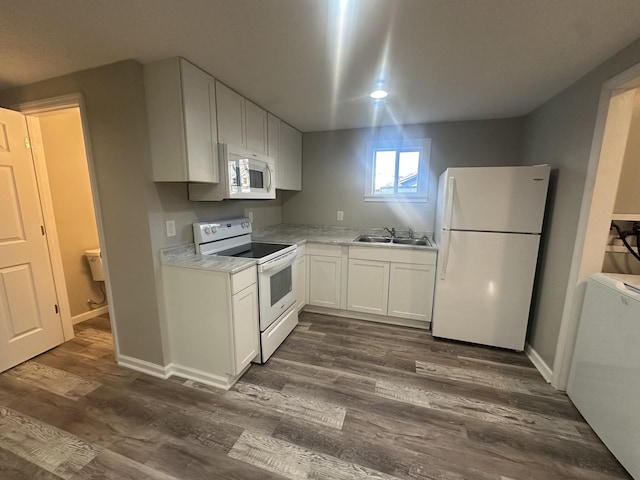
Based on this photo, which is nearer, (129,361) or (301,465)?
(301,465)

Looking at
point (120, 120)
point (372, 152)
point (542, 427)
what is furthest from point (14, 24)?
point (542, 427)

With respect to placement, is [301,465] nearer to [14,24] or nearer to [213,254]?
[213,254]

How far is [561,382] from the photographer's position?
198cm

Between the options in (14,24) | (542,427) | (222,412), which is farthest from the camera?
(222,412)

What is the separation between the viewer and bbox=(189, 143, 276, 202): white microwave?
2.10 meters

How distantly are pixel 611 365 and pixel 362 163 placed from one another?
2877mm

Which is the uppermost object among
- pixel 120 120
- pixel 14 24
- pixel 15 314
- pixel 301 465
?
pixel 14 24

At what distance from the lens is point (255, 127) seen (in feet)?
8.52

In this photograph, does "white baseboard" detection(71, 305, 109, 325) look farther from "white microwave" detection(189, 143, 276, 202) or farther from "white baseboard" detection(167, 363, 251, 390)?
"white microwave" detection(189, 143, 276, 202)

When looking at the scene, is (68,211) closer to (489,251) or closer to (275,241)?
(275,241)

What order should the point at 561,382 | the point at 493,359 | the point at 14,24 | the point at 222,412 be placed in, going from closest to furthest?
the point at 14,24 → the point at 222,412 → the point at 561,382 → the point at 493,359

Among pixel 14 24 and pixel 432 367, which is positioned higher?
pixel 14 24

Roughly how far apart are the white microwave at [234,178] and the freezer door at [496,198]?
69.1 inches

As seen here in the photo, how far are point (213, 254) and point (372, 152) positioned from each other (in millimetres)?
2365
